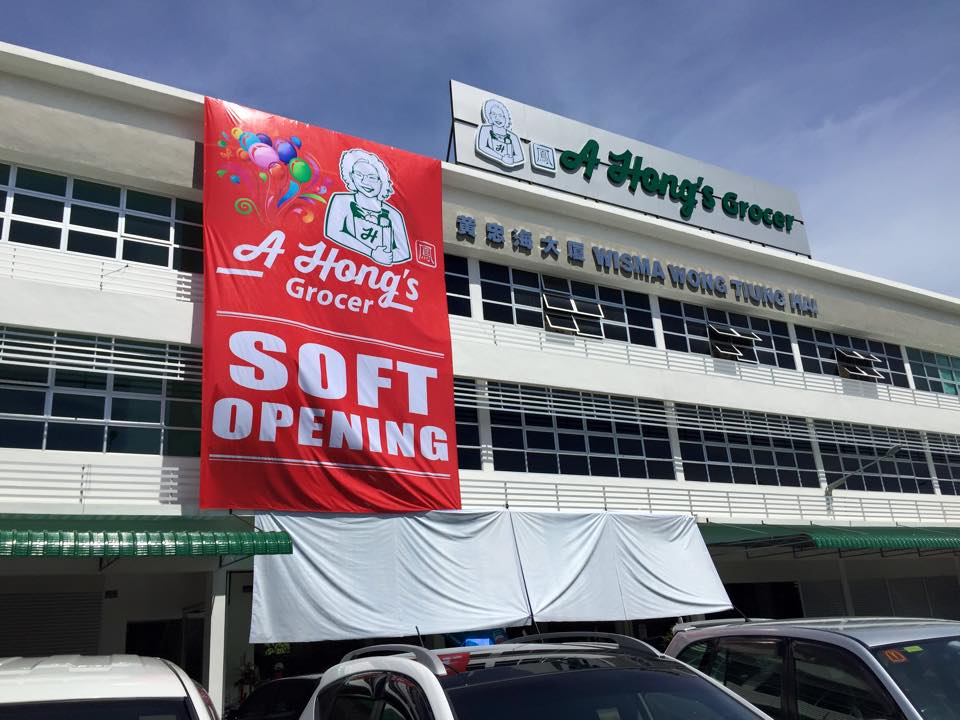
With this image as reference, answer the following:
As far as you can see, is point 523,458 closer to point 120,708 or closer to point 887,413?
point 887,413

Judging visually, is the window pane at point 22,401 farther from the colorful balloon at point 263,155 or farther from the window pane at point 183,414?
the colorful balloon at point 263,155

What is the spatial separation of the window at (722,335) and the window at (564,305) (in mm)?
871

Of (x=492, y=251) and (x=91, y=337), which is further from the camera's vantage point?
(x=492, y=251)

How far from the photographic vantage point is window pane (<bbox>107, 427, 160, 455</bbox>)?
13.9 meters

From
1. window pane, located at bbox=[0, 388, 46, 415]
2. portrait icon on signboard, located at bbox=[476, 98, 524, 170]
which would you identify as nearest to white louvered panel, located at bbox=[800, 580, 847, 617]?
portrait icon on signboard, located at bbox=[476, 98, 524, 170]

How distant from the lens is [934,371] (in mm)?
27562

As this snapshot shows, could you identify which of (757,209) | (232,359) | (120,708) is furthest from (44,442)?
(757,209)

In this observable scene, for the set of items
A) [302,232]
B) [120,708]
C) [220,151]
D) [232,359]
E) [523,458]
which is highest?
[220,151]

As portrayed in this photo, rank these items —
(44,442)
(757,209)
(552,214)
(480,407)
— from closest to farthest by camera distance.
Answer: (44,442)
(480,407)
(552,214)
(757,209)

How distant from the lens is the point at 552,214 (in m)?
20.4

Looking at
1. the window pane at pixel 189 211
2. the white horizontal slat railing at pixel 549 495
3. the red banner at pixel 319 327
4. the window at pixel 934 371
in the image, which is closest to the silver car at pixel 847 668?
the red banner at pixel 319 327

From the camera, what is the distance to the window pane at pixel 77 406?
13.7m

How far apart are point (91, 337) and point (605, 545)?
10019 millimetres

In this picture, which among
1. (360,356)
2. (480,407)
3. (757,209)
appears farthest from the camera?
(757,209)
